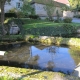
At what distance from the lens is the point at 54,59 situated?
31.3 ft

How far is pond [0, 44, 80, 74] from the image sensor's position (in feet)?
27.8

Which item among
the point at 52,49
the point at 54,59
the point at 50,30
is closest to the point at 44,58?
the point at 54,59

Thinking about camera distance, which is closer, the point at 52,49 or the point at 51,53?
the point at 51,53

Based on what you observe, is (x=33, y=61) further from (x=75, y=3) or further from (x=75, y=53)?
(x=75, y=3)

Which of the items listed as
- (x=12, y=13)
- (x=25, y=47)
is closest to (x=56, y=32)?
(x=25, y=47)

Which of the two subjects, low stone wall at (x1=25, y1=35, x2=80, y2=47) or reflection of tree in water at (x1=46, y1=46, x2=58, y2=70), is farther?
low stone wall at (x1=25, y1=35, x2=80, y2=47)

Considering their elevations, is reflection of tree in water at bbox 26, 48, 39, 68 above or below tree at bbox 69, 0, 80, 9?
below

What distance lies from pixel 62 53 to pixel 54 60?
1561mm

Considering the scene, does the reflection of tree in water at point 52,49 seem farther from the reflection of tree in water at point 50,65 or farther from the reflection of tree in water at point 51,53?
the reflection of tree in water at point 50,65

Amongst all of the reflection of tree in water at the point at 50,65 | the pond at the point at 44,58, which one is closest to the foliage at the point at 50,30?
the pond at the point at 44,58

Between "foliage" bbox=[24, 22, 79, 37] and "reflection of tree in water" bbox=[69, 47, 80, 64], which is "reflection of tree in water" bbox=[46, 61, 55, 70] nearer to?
"reflection of tree in water" bbox=[69, 47, 80, 64]

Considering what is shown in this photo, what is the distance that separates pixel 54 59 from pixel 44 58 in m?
0.51

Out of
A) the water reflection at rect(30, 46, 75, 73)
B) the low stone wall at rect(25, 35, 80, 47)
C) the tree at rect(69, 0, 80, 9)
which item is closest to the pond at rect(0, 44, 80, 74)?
the water reflection at rect(30, 46, 75, 73)

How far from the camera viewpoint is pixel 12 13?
28.0 meters
